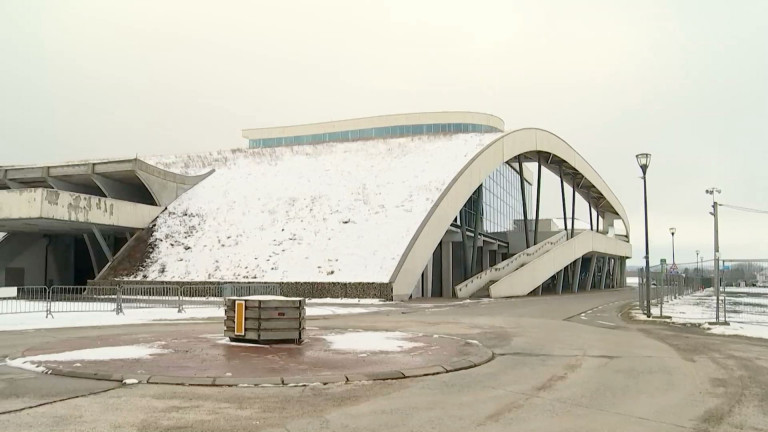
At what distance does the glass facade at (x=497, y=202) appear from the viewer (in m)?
50.6

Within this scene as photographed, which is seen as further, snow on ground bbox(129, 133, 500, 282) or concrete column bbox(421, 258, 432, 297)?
concrete column bbox(421, 258, 432, 297)

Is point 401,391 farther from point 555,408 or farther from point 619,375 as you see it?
point 619,375

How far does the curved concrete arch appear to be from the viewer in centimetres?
3453

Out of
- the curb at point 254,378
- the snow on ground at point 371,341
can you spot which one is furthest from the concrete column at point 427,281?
the curb at point 254,378

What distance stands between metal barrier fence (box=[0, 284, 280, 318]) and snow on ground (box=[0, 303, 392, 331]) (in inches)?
20.0

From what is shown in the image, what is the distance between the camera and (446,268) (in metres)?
44.1

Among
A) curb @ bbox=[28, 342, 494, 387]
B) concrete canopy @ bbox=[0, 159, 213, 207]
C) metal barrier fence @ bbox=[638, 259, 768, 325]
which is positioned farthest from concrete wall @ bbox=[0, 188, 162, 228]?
metal barrier fence @ bbox=[638, 259, 768, 325]

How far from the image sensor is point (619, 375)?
969cm

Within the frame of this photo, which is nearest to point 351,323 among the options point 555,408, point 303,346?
point 303,346

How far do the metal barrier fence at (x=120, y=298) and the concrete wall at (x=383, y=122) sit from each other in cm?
4333

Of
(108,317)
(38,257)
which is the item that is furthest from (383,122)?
(108,317)

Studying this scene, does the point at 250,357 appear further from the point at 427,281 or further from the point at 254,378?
the point at 427,281

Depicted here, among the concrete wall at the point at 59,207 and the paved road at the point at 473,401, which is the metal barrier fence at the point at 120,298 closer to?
the concrete wall at the point at 59,207

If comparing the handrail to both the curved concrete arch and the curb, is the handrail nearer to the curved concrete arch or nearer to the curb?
the curved concrete arch
